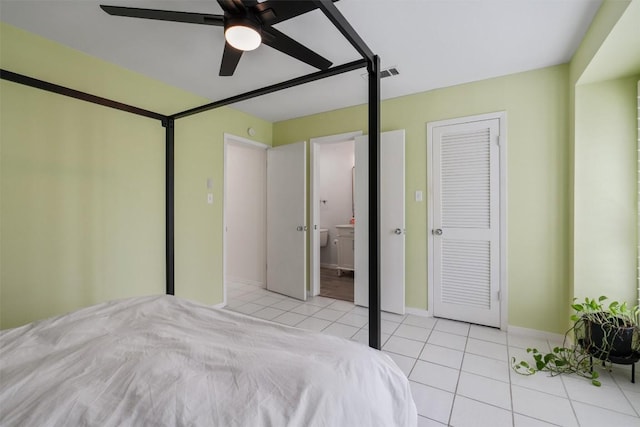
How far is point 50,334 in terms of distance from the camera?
3.99ft

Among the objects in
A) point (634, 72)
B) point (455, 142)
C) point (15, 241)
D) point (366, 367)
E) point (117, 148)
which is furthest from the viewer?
point (455, 142)

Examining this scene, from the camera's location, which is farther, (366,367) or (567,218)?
(567,218)

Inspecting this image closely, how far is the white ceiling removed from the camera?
5.71 ft

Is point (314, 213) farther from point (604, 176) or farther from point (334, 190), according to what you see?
point (604, 176)

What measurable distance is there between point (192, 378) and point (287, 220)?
9.72 feet

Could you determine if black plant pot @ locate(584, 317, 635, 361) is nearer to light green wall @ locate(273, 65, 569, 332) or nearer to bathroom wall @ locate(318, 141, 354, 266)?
light green wall @ locate(273, 65, 569, 332)

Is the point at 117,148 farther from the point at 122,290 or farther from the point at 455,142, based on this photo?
the point at 455,142

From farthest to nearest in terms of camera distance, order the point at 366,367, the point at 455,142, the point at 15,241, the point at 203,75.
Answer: the point at 455,142 → the point at 203,75 → the point at 15,241 → the point at 366,367

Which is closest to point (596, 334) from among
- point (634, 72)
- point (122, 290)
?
point (634, 72)

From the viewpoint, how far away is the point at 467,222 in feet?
9.29

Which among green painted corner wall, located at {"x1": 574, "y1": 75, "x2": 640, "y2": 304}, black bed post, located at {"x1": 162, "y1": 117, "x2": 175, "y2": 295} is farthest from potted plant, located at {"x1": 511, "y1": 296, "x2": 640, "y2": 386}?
black bed post, located at {"x1": 162, "y1": 117, "x2": 175, "y2": 295}

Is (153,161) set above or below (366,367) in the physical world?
above

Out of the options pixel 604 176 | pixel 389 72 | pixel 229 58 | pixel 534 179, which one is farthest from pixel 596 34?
pixel 229 58

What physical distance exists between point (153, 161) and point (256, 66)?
131 centimetres
